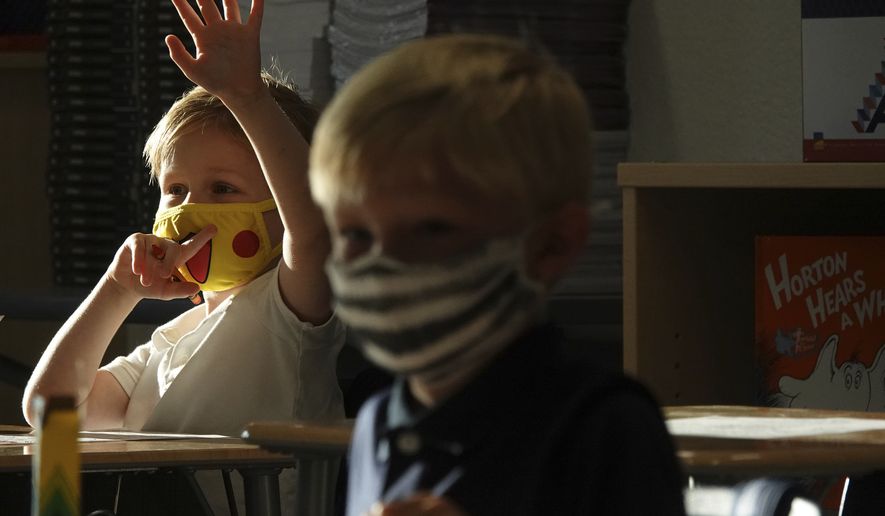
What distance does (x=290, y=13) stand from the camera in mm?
2562

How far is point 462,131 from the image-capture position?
74cm

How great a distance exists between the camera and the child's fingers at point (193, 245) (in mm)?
1759

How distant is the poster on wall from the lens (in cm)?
191

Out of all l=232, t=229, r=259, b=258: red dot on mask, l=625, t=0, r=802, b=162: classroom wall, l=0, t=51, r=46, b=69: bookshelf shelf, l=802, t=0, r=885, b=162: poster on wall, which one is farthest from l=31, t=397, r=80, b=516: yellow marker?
l=0, t=51, r=46, b=69: bookshelf shelf

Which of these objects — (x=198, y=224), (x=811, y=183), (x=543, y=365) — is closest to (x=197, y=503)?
(x=198, y=224)

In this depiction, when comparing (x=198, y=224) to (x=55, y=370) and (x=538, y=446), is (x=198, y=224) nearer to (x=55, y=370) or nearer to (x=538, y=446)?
(x=55, y=370)

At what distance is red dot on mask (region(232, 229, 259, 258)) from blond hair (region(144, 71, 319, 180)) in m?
0.11

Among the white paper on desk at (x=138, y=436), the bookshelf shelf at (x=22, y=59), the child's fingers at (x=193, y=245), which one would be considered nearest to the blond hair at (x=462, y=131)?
the white paper on desk at (x=138, y=436)

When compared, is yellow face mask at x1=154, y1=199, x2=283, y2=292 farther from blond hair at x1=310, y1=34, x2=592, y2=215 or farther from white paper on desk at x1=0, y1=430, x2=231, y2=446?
blond hair at x1=310, y1=34, x2=592, y2=215

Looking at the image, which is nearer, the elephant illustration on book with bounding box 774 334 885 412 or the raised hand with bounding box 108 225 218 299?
the raised hand with bounding box 108 225 218 299

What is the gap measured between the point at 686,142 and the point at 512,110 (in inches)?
69.2

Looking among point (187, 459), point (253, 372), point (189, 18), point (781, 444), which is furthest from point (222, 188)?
point (781, 444)

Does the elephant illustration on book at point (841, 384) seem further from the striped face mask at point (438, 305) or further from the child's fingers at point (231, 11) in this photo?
the striped face mask at point (438, 305)

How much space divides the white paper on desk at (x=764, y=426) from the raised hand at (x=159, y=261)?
0.69 m
